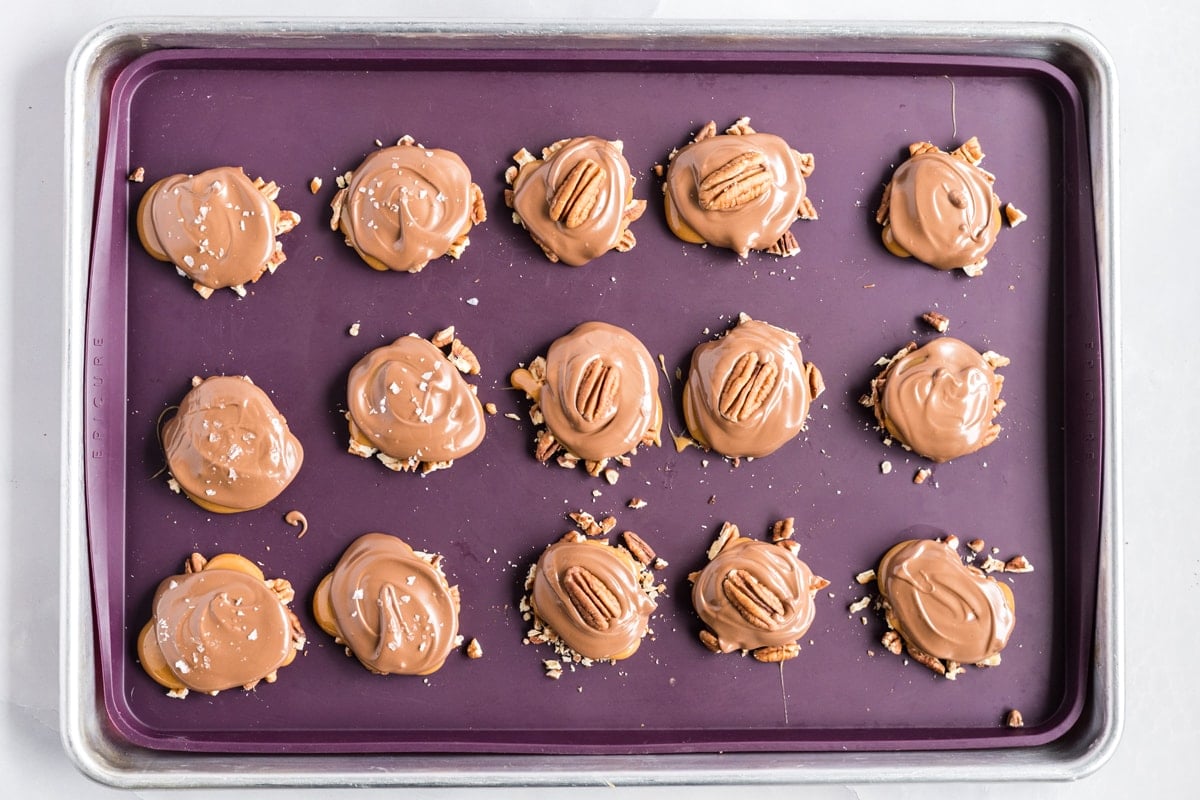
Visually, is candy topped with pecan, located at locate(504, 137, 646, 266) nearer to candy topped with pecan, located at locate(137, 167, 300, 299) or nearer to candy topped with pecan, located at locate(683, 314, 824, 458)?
candy topped with pecan, located at locate(683, 314, 824, 458)

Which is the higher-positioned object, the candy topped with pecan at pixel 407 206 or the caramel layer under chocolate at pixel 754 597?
the candy topped with pecan at pixel 407 206

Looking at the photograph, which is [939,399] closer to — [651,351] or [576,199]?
[651,351]

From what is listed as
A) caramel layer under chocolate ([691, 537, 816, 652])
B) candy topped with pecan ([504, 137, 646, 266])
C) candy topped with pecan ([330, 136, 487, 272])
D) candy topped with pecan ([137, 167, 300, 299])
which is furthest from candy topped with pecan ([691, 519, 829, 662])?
candy topped with pecan ([137, 167, 300, 299])

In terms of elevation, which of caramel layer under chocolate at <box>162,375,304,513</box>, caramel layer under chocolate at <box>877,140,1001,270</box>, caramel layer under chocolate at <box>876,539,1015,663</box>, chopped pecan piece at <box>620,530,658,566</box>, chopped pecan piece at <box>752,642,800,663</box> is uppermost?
caramel layer under chocolate at <box>877,140,1001,270</box>

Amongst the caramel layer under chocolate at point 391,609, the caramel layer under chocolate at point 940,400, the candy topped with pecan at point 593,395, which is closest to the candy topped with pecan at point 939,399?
the caramel layer under chocolate at point 940,400

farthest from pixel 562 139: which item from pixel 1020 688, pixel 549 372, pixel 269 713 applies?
pixel 1020 688

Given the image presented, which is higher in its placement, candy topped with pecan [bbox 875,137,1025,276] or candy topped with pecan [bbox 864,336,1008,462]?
candy topped with pecan [bbox 875,137,1025,276]

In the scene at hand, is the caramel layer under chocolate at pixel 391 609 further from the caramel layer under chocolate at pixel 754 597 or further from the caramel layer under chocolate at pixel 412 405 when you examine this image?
the caramel layer under chocolate at pixel 754 597
